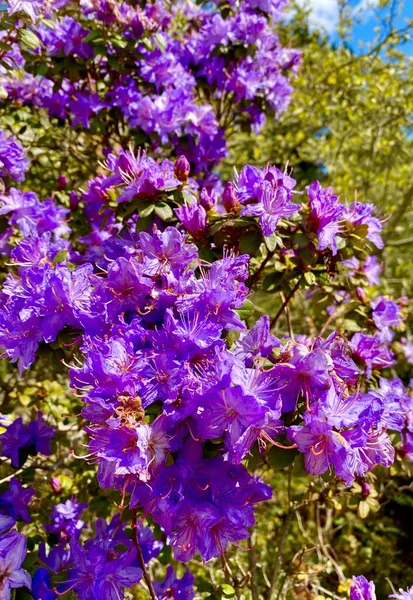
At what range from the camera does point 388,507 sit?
4.32 meters

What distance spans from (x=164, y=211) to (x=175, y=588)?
1195 millimetres

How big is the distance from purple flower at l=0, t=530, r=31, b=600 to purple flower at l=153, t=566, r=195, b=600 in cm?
72

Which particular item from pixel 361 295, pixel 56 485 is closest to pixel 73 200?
pixel 56 485

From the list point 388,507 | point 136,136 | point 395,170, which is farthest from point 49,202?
point 395,170

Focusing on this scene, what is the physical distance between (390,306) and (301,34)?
4.61m

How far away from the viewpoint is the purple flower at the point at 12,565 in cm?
119

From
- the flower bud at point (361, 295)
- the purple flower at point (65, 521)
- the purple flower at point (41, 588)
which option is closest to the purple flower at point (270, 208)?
the flower bud at point (361, 295)

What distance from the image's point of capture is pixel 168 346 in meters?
1.28

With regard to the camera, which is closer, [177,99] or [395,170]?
[177,99]

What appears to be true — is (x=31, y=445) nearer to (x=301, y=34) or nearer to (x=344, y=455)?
(x=344, y=455)

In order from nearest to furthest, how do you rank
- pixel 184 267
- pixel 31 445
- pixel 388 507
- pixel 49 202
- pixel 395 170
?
pixel 184 267, pixel 31 445, pixel 49 202, pixel 388 507, pixel 395 170

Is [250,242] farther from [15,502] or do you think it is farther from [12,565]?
[15,502]

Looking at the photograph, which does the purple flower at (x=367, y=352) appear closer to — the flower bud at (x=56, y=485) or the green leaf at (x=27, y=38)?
the flower bud at (x=56, y=485)

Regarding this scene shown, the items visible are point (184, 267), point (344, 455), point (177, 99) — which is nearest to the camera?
point (344, 455)
